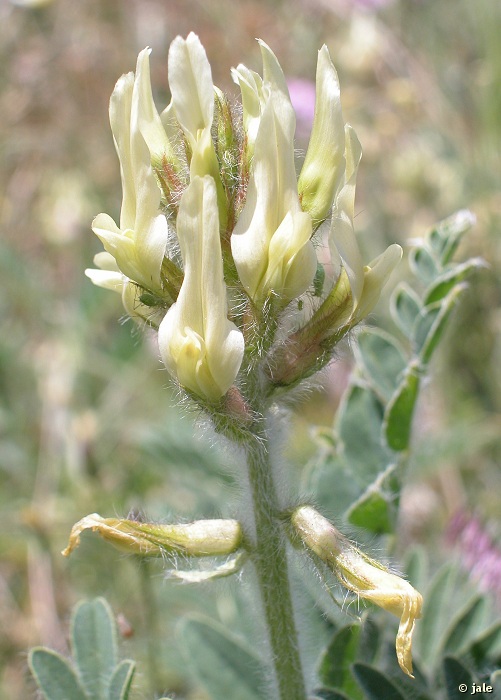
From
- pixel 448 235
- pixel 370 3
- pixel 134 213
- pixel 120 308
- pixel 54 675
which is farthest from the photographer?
pixel 370 3

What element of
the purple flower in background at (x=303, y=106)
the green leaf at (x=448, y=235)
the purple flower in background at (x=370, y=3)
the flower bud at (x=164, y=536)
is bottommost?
the flower bud at (x=164, y=536)

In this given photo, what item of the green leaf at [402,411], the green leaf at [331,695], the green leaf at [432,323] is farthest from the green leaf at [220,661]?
the green leaf at [432,323]

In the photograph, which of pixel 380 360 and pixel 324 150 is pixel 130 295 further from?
pixel 380 360

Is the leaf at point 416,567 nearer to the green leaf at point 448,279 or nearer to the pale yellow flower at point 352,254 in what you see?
the green leaf at point 448,279

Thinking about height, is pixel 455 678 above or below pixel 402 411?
below

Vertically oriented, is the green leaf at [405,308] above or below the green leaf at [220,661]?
above

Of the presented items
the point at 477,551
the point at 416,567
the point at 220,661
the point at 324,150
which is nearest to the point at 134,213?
the point at 324,150

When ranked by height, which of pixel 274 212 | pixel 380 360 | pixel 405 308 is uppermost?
pixel 274 212
